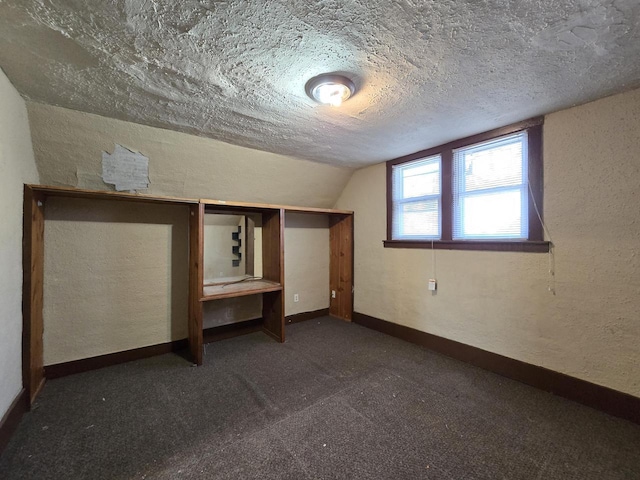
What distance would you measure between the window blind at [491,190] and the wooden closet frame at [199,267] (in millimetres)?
1494

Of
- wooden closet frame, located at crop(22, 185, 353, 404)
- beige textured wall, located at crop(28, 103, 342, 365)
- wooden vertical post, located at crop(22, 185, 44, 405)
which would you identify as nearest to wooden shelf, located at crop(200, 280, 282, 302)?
wooden closet frame, located at crop(22, 185, 353, 404)

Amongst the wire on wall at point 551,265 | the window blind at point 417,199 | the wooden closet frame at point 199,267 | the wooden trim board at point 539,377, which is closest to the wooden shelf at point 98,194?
the wooden closet frame at point 199,267

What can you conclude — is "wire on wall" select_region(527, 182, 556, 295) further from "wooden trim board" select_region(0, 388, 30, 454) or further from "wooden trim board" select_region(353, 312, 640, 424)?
"wooden trim board" select_region(0, 388, 30, 454)

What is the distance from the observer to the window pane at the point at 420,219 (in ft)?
9.47

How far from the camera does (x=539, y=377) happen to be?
2143 mm

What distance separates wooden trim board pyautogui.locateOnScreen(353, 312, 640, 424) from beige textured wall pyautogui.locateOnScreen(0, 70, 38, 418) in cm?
324

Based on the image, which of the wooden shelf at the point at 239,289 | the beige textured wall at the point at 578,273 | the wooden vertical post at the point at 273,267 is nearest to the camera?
the beige textured wall at the point at 578,273

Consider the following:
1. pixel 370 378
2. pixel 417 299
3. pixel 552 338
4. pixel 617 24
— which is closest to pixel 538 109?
pixel 617 24

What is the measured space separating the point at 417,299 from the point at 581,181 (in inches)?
67.7

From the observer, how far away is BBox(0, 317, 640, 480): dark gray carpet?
4.66 feet

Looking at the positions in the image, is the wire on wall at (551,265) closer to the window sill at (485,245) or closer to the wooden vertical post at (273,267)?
the window sill at (485,245)

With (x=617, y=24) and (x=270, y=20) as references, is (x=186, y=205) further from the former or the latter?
(x=617, y=24)

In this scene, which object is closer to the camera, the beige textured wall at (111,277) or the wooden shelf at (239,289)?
the beige textured wall at (111,277)

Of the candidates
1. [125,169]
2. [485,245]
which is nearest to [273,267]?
[125,169]
